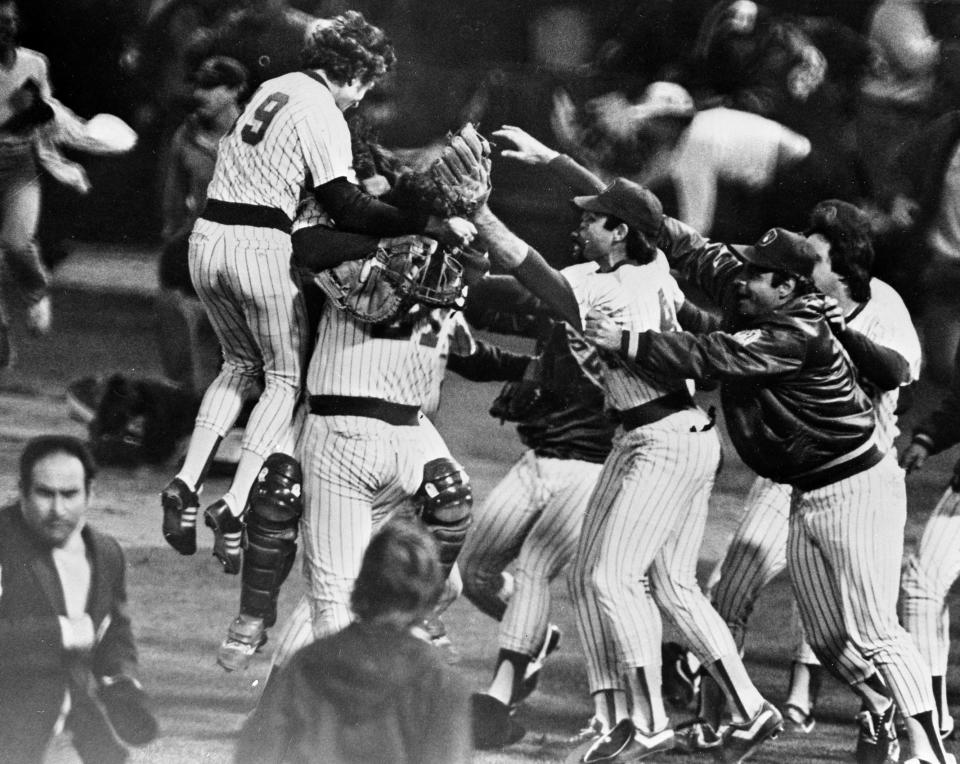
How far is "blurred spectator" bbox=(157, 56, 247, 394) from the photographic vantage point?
5.26 meters

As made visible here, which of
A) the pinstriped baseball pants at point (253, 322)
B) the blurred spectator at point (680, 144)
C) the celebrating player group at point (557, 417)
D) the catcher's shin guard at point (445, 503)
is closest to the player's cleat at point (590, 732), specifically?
the celebrating player group at point (557, 417)

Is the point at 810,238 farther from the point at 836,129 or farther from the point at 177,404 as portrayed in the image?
the point at 177,404

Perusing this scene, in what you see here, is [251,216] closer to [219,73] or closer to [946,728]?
[219,73]

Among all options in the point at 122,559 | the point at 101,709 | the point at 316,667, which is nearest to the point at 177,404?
the point at 122,559

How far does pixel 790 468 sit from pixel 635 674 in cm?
81

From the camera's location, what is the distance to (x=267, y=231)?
5.03 m

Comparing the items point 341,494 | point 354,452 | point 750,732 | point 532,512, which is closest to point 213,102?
point 354,452

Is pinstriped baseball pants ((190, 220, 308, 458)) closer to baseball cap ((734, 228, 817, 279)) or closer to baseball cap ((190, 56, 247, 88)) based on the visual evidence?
baseball cap ((190, 56, 247, 88))

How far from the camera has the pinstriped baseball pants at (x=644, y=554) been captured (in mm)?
5188

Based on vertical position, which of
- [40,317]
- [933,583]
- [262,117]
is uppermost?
[262,117]

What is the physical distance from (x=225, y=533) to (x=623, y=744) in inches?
55.3

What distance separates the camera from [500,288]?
529 centimetres

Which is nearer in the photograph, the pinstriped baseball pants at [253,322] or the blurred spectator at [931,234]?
the pinstriped baseball pants at [253,322]

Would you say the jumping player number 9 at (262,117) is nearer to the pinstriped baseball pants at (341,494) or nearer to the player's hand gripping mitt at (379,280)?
the player's hand gripping mitt at (379,280)
